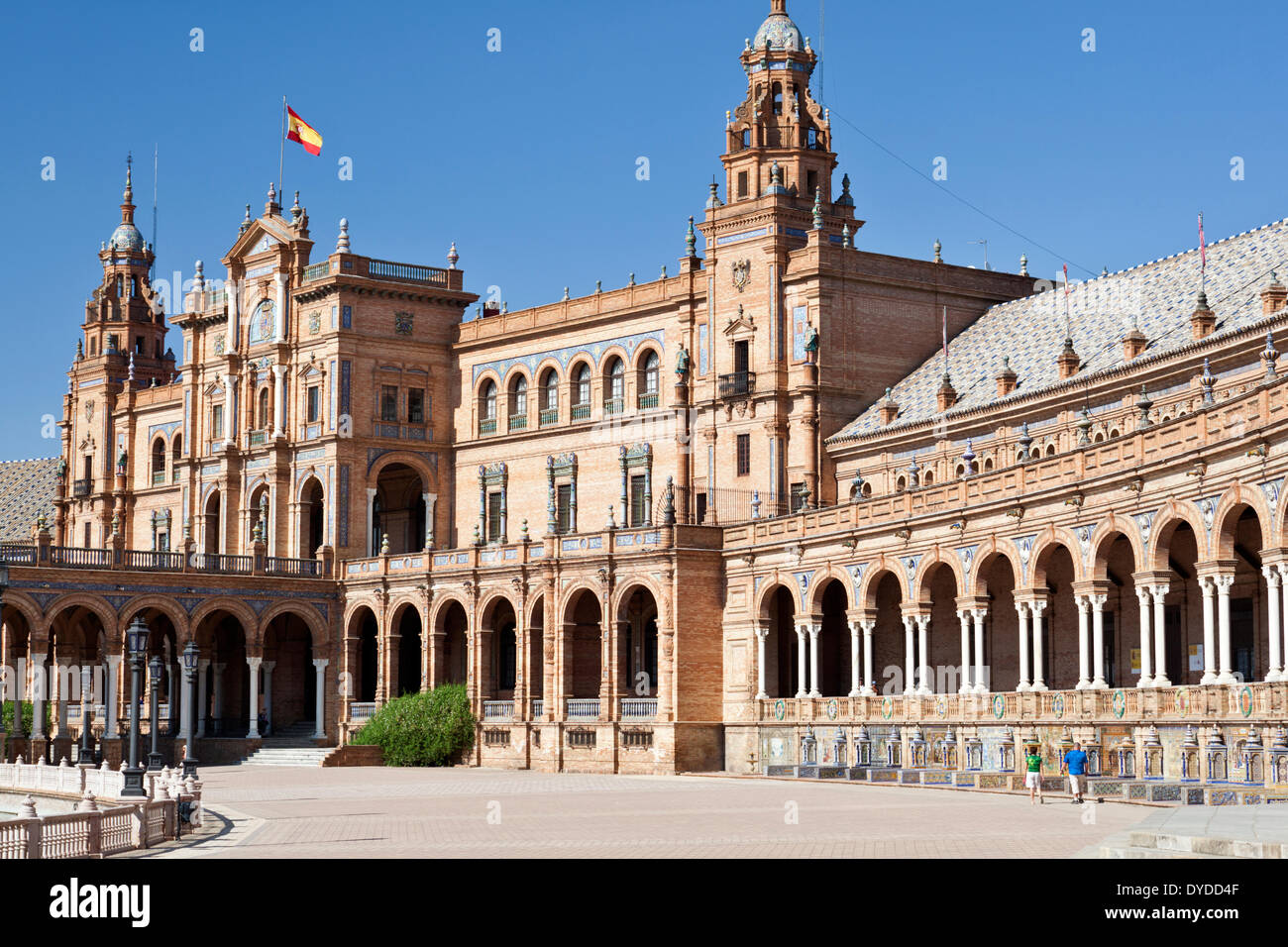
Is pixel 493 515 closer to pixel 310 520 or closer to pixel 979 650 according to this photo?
pixel 310 520

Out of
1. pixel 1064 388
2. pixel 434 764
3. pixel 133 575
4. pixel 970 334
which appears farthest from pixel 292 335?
pixel 1064 388

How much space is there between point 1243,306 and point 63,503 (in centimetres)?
6733

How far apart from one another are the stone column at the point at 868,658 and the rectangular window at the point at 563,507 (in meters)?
22.1

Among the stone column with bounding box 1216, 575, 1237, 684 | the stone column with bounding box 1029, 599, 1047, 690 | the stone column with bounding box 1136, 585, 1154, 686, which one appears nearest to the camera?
the stone column with bounding box 1216, 575, 1237, 684

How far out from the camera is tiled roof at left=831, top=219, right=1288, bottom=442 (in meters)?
51.0

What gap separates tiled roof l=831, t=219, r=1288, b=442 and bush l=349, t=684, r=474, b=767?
51.6 ft

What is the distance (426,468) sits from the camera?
7875 centimetres

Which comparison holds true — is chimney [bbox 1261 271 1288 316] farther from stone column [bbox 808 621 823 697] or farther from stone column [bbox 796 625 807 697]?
stone column [bbox 796 625 807 697]

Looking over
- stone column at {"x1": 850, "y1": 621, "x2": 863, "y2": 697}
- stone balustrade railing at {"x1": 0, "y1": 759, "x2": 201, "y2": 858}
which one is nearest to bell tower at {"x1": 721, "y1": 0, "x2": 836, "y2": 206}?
stone column at {"x1": 850, "y1": 621, "x2": 863, "y2": 697}

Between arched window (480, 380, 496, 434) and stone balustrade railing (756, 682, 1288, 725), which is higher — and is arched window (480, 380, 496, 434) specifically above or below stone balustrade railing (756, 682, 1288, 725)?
above

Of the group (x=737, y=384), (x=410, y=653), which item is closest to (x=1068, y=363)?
(x=737, y=384)

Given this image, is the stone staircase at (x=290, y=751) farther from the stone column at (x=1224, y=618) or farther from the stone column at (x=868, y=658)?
the stone column at (x=1224, y=618)

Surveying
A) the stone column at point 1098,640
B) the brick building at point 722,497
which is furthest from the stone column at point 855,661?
the stone column at point 1098,640

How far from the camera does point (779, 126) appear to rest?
219 ft
